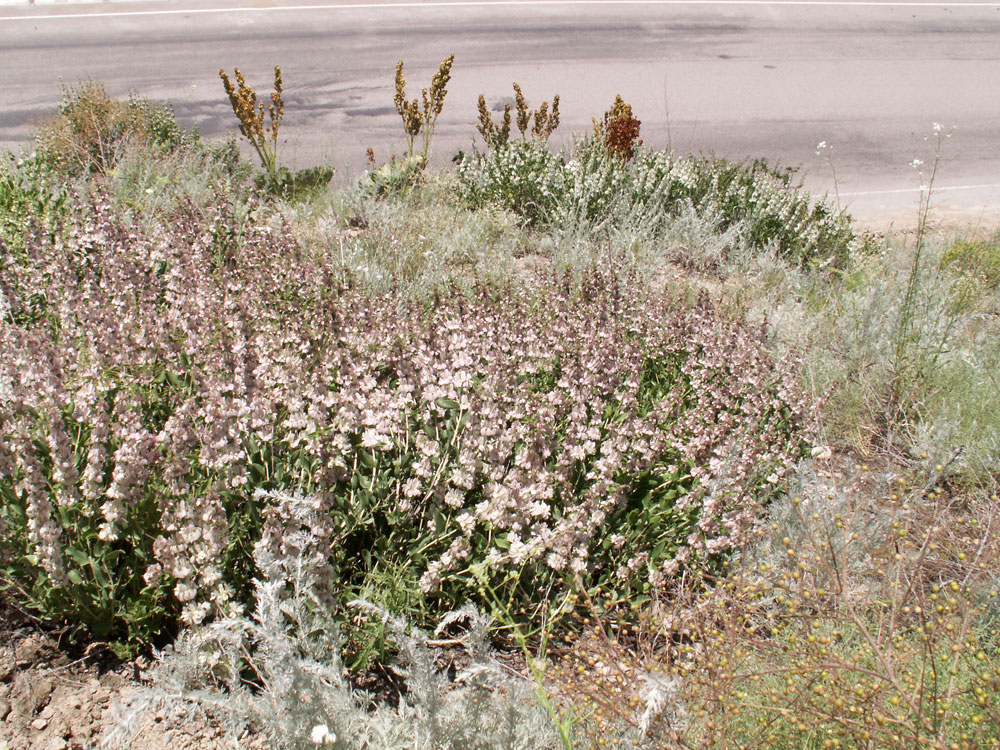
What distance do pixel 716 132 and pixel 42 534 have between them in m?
Answer: 9.27

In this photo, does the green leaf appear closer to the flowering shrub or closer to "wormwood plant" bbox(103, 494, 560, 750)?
the flowering shrub

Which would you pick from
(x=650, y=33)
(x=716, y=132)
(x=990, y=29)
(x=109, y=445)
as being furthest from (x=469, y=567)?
(x=990, y=29)

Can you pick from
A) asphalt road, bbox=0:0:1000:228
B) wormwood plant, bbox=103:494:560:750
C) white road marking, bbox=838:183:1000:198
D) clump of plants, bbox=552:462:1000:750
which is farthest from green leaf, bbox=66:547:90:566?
white road marking, bbox=838:183:1000:198

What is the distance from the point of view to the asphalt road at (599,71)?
30.1 ft

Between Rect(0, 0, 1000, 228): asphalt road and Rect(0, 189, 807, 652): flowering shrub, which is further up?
Rect(0, 0, 1000, 228): asphalt road

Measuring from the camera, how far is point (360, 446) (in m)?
2.88

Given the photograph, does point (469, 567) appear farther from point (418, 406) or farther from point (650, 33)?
point (650, 33)

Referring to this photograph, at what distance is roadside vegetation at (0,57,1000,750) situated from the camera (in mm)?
2213

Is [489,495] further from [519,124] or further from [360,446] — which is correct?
[519,124]

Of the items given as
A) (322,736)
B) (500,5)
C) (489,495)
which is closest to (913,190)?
(489,495)

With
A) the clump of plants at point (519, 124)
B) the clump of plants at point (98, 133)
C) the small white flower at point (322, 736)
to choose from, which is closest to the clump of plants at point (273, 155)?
the clump of plants at point (98, 133)

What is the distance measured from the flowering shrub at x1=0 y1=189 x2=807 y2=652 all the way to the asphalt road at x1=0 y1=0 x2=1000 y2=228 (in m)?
4.65

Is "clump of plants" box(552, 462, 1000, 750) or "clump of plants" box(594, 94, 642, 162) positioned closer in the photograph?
"clump of plants" box(552, 462, 1000, 750)

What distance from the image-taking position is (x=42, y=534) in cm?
233
